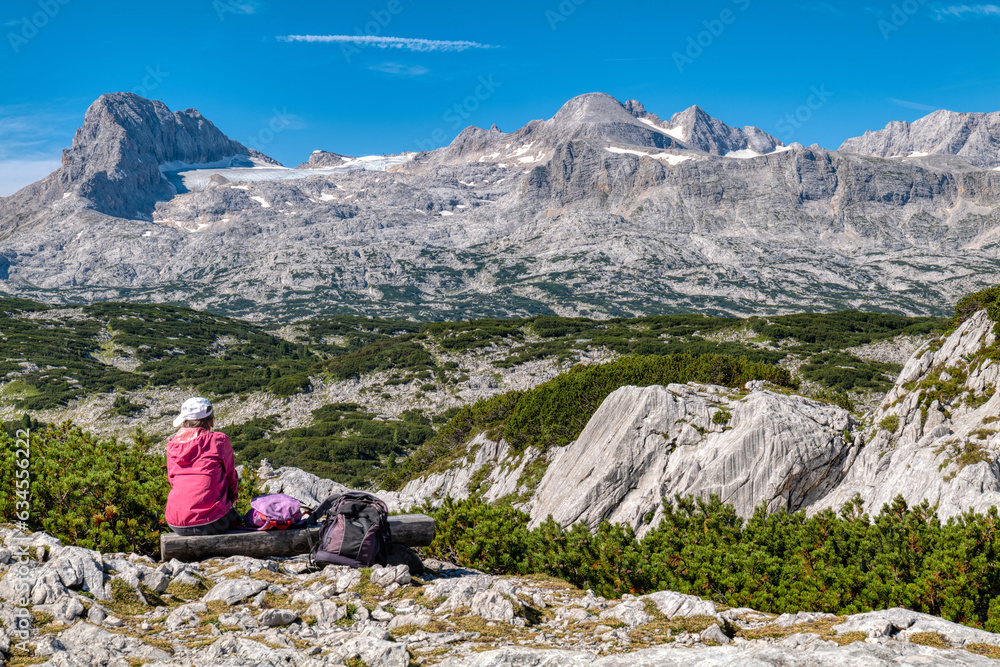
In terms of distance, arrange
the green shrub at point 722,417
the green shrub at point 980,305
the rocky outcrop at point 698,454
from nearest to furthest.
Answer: the rocky outcrop at point 698,454 → the green shrub at point 980,305 → the green shrub at point 722,417

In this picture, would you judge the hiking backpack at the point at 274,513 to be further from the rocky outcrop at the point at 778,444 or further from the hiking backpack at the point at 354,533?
the rocky outcrop at the point at 778,444

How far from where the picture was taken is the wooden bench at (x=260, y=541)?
425 inches

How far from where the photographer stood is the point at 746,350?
114 m

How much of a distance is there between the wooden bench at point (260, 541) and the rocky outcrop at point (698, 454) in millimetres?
13291

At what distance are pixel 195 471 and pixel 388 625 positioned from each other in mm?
4715

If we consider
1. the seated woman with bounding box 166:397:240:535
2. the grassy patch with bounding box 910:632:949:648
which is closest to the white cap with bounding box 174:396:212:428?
the seated woman with bounding box 166:397:240:535

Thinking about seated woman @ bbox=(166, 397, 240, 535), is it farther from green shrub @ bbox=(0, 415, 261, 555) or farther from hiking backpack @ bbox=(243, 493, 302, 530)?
green shrub @ bbox=(0, 415, 261, 555)

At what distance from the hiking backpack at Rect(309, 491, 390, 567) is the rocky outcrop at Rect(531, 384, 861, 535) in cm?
1471

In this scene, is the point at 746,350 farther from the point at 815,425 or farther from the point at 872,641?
the point at 872,641

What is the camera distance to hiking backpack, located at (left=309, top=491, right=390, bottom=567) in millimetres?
10836

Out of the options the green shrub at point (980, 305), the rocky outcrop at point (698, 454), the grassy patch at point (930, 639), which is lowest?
the rocky outcrop at point (698, 454)

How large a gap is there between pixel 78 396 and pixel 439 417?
250 ft

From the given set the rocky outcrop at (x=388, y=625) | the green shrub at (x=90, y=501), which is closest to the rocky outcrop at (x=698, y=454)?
the rocky outcrop at (x=388, y=625)

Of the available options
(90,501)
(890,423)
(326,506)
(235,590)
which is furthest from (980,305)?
(90,501)
